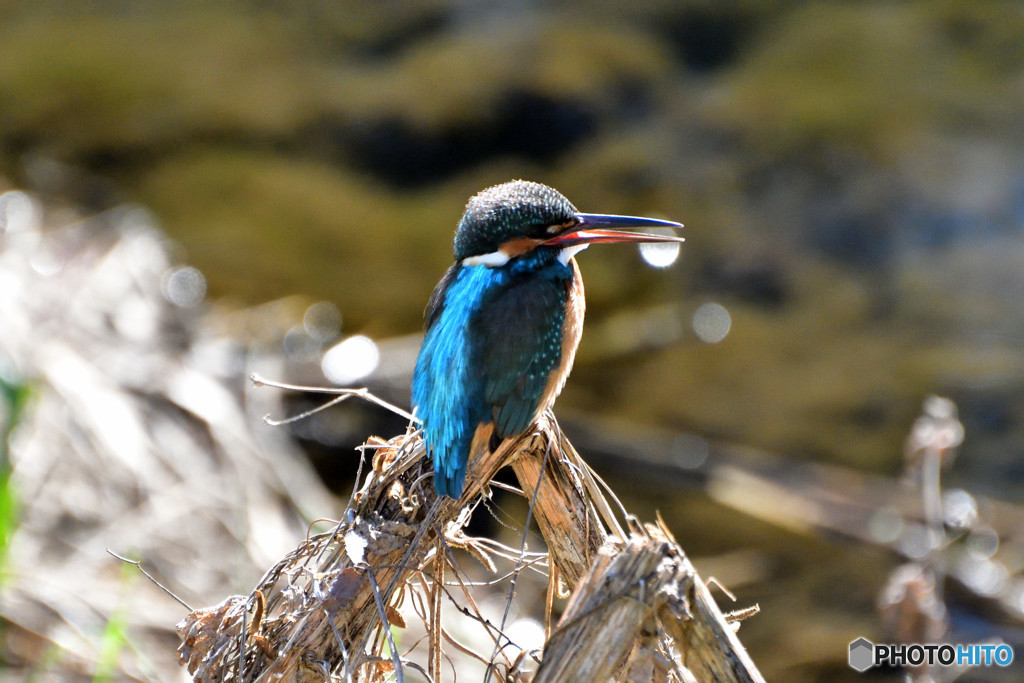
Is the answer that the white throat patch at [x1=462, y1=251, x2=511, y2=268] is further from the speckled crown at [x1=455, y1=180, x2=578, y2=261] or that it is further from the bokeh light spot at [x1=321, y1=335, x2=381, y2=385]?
the bokeh light spot at [x1=321, y1=335, x2=381, y2=385]

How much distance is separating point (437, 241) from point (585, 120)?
6.03 ft

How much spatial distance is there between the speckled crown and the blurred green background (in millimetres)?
2940

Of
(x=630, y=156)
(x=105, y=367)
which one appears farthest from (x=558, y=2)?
(x=105, y=367)

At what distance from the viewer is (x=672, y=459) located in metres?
4.91

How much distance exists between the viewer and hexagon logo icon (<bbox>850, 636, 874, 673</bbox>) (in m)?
3.54

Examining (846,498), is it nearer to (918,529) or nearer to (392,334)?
(918,529)

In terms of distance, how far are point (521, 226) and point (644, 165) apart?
5495mm

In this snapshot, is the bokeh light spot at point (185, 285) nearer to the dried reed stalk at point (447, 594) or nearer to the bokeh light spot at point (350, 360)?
the bokeh light spot at point (350, 360)

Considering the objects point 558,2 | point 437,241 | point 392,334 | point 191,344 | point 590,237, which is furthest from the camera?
point 558,2

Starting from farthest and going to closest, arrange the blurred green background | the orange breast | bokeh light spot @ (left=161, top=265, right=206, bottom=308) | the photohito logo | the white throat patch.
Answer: bokeh light spot @ (left=161, top=265, right=206, bottom=308)
the blurred green background
the photohito logo
the white throat patch
the orange breast

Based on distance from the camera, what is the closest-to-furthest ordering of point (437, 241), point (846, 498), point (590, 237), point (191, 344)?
point (590, 237), point (846, 498), point (191, 344), point (437, 241)

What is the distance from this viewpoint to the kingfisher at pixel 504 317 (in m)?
1.91

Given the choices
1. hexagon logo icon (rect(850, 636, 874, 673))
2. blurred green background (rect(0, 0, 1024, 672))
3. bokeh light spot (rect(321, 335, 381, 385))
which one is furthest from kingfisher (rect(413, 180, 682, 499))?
blurred green background (rect(0, 0, 1024, 672))

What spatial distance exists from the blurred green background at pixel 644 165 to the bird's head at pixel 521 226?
290 cm
